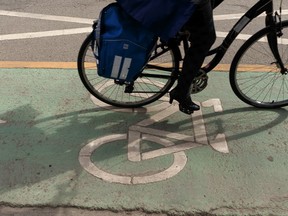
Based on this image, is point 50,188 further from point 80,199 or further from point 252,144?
point 252,144

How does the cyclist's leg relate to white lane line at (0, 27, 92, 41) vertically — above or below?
above

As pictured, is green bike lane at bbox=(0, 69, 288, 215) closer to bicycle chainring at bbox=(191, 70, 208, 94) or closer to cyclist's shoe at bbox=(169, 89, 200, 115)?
cyclist's shoe at bbox=(169, 89, 200, 115)

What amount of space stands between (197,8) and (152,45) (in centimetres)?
46

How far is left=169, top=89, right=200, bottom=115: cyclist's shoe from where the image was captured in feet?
10.9

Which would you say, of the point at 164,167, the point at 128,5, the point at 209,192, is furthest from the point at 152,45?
the point at 209,192

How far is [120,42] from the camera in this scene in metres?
2.91

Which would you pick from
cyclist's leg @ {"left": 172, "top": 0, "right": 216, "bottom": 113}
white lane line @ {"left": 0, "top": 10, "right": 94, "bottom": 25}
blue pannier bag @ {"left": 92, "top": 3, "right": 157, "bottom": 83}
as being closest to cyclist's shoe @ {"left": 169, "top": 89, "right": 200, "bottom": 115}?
cyclist's leg @ {"left": 172, "top": 0, "right": 216, "bottom": 113}

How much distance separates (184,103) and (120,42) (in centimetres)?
85

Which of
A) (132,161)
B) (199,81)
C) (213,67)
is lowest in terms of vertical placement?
(132,161)

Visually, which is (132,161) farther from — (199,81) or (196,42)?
(196,42)

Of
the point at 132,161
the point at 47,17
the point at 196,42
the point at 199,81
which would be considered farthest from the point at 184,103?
the point at 47,17

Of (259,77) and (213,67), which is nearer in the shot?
(213,67)

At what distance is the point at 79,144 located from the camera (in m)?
3.22

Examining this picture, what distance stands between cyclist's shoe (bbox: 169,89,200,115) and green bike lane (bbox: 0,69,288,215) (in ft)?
0.53
